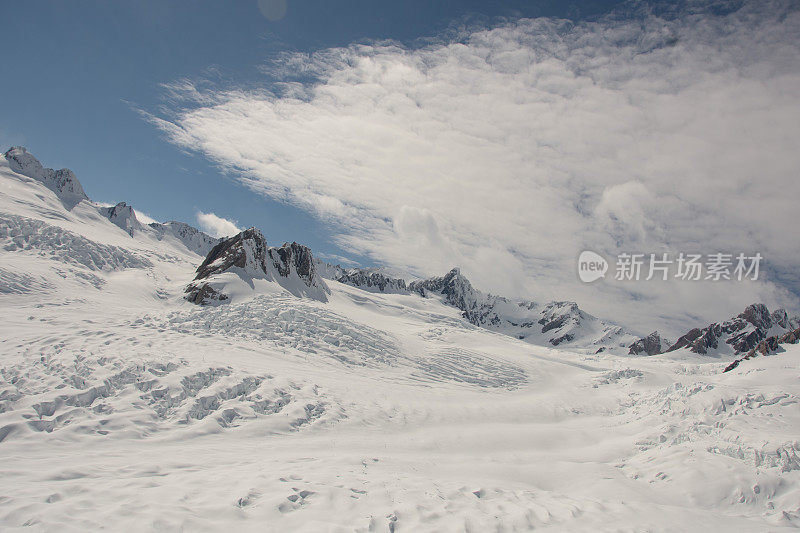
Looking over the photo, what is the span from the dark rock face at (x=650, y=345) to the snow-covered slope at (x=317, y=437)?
146 meters

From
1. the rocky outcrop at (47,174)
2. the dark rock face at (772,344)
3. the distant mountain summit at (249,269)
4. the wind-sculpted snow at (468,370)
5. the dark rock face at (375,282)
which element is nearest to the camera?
the wind-sculpted snow at (468,370)

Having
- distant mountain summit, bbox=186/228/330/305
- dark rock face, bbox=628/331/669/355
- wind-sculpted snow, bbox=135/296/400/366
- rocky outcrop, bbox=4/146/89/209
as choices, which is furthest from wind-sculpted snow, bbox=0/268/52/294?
dark rock face, bbox=628/331/669/355

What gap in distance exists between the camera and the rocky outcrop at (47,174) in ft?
264

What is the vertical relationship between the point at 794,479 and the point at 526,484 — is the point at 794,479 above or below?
above

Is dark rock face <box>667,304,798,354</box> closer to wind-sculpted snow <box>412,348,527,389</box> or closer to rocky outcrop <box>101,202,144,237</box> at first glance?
wind-sculpted snow <box>412,348,527,389</box>

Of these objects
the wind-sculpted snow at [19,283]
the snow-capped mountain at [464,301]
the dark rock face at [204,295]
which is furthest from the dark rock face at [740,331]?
the wind-sculpted snow at [19,283]

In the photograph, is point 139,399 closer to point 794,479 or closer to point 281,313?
point 281,313

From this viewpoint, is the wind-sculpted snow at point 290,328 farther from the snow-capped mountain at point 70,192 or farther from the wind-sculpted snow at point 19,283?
the snow-capped mountain at point 70,192

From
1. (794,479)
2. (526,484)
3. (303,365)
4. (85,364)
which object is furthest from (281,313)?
(794,479)

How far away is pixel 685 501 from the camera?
32.8 feet

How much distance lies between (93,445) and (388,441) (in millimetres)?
8756

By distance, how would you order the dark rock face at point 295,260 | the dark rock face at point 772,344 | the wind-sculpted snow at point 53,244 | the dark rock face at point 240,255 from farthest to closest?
the dark rock face at point 295,260, the dark rock face at point 772,344, the dark rock face at point 240,255, the wind-sculpted snow at point 53,244

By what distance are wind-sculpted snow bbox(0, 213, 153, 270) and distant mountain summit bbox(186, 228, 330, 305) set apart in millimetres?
8517

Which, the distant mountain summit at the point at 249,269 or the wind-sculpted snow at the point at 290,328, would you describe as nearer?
the wind-sculpted snow at the point at 290,328
